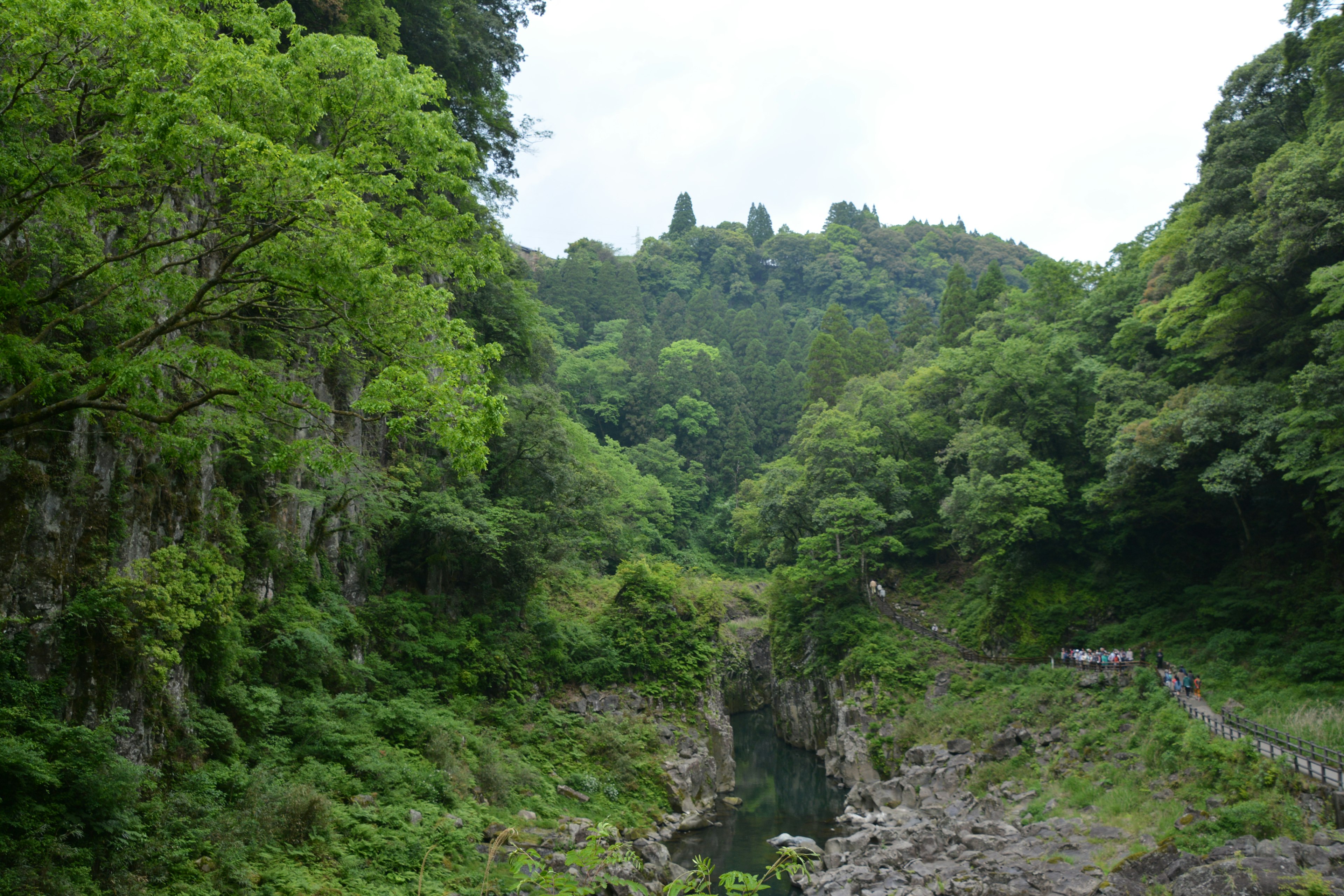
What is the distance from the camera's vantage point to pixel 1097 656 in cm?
2523

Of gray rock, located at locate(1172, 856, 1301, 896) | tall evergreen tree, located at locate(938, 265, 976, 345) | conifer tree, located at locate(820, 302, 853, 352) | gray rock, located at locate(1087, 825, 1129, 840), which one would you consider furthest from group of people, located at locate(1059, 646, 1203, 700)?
conifer tree, located at locate(820, 302, 853, 352)

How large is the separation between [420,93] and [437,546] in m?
14.1

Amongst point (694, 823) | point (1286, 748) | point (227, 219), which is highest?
point (227, 219)

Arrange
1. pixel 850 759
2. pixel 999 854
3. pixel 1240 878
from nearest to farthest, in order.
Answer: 1. pixel 1240 878
2. pixel 999 854
3. pixel 850 759

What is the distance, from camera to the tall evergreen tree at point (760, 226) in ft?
359

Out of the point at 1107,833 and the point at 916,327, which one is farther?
the point at 916,327

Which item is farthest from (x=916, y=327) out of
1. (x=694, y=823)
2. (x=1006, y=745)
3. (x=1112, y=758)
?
(x=694, y=823)

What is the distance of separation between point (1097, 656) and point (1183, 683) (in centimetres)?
389

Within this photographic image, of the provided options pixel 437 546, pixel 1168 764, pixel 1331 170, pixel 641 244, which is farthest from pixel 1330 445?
pixel 641 244

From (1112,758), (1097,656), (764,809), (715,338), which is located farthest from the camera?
(715,338)

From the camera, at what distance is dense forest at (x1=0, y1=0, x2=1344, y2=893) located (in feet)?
23.6

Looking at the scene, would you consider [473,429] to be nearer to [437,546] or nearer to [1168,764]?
[437,546]

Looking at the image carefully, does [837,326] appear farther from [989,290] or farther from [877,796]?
[877,796]

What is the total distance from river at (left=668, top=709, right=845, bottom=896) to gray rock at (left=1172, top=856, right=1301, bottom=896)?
7616mm
